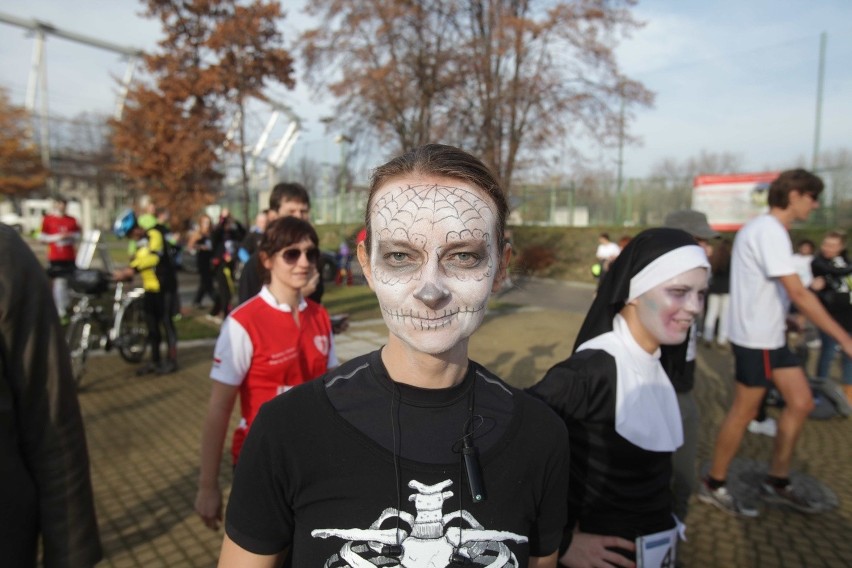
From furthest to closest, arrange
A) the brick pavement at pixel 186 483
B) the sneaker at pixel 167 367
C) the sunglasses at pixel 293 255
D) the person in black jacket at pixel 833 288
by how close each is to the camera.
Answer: the sneaker at pixel 167 367, the person in black jacket at pixel 833 288, the brick pavement at pixel 186 483, the sunglasses at pixel 293 255

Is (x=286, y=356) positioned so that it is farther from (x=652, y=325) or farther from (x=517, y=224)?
(x=517, y=224)

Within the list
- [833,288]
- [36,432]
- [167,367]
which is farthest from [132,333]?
[833,288]

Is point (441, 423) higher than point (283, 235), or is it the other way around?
point (283, 235)

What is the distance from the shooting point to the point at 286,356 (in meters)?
2.77

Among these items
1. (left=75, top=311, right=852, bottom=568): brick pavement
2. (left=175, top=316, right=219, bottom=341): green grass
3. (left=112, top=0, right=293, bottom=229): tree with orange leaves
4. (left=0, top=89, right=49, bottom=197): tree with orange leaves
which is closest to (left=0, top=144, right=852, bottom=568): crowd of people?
(left=75, top=311, right=852, bottom=568): brick pavement

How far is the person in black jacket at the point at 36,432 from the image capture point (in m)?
1.55

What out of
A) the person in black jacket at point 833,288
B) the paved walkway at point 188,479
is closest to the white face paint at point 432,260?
the paved walkway at point 188,479

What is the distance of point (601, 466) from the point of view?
2.00 meters

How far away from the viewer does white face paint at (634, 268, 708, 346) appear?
2.22m

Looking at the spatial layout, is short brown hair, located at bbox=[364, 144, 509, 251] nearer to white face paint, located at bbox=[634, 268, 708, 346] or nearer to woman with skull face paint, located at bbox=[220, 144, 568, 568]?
woman with skull face paint, located at bbox=[220, 144, 568, 568]

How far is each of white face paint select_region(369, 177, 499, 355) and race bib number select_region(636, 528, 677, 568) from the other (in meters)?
1.16

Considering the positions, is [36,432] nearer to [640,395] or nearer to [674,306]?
[640,395]

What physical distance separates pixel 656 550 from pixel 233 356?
1873mm

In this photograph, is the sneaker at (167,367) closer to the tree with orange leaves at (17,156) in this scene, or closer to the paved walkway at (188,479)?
the paved walkway at (188,479)
